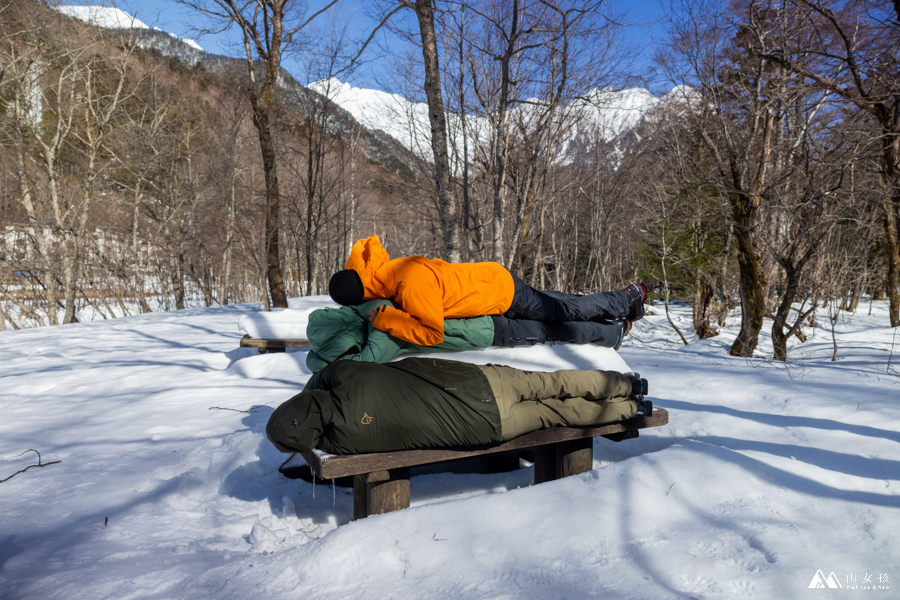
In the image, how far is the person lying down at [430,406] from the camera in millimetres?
2039

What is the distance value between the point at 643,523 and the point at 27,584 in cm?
240

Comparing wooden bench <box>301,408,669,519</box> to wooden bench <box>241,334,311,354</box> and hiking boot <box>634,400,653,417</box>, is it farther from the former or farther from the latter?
wooden bench <box>241,334,311,354</box>

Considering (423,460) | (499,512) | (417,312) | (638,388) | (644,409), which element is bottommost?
(499,512)

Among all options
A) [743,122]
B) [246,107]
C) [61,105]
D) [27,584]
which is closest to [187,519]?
[27,584]

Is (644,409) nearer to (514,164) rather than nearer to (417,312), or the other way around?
(417,312)

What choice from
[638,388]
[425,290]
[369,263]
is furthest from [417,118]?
[638,388]

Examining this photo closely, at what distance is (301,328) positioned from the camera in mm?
5840

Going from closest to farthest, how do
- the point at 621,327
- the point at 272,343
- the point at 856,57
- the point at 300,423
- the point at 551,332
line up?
the point at 300,423 < the point at 551,332 < the point at 621,327 < the point at 272,343 < the point at 856,57

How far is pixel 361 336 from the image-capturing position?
3010 millimetres

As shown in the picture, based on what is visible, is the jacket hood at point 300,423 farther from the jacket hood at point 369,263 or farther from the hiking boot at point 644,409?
the hiking boot at point 644,409


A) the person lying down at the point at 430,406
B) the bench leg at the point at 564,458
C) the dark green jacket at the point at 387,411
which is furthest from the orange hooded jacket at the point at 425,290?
the bench leg at the point at 564,458

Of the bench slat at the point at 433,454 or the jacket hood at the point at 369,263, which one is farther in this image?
the jacket hood at the point at 369,263

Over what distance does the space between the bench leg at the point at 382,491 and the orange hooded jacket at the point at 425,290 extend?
0.79m

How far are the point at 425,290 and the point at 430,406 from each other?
0.75 metres
